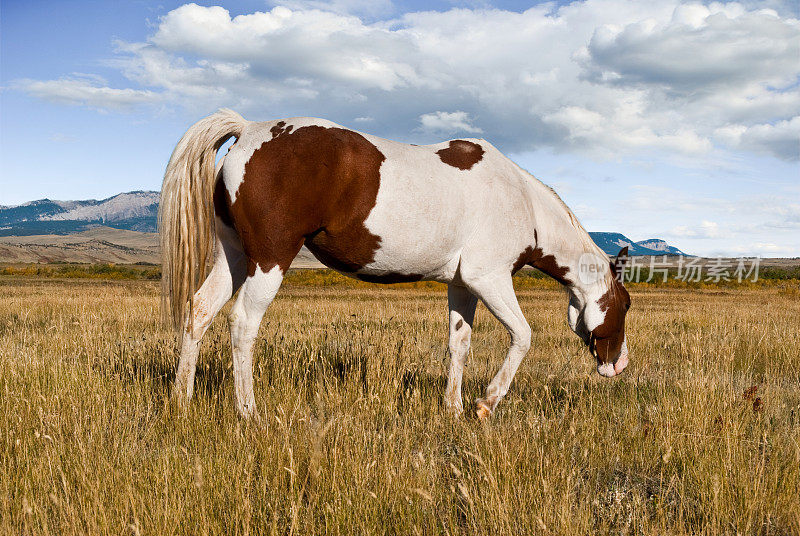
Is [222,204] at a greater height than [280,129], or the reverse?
[280,129]

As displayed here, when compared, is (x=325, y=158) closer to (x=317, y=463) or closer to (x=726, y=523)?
(x=317, y=463)

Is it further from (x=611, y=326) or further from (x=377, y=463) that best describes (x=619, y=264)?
(x=377, y=463)

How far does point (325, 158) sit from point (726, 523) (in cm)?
351

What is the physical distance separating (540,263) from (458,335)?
1.15 metres

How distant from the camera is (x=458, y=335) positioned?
203 inches

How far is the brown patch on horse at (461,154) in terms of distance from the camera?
4.73 meters

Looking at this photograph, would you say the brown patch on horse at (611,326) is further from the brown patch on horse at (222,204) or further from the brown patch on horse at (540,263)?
the brown patch on horse at (222,204)

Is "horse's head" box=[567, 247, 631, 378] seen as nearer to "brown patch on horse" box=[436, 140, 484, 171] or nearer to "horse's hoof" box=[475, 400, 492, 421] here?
"horse's hoof" box=[475, 400, 492, 421]

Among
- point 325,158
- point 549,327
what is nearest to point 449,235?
point 325,158

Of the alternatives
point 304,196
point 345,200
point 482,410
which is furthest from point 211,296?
point 482,410

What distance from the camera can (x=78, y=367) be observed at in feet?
17.7

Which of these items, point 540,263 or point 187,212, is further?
point 540,263

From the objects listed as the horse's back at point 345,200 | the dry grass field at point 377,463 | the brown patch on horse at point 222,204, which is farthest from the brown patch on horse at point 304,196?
the dry grass field at point 377,463

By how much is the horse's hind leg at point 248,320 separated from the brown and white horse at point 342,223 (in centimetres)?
1
